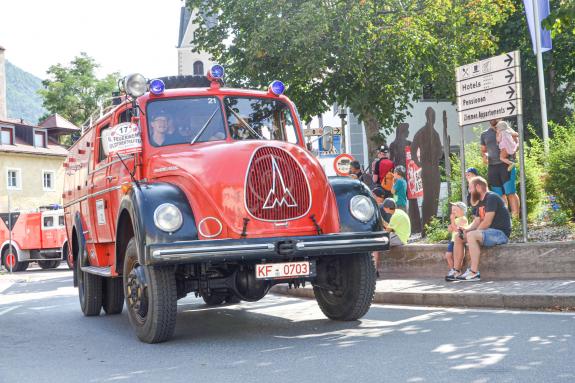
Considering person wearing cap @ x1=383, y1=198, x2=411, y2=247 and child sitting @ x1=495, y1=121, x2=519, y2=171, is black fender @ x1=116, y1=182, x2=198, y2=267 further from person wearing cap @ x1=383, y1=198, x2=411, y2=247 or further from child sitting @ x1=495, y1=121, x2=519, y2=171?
child sitting @ x1=495, y1=121, x2=519, y2=171

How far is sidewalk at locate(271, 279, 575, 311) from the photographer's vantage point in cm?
948

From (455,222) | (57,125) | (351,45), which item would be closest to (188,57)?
(57,125)

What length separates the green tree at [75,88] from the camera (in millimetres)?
70125

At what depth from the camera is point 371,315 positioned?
389 inches


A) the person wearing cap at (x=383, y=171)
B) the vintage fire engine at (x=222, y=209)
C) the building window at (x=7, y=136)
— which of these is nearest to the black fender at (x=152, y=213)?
the vintage fire engine at (x=222, y=209)

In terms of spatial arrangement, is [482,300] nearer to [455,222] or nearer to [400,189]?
[455,222]

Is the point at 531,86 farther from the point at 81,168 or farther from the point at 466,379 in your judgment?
the point at 466,379

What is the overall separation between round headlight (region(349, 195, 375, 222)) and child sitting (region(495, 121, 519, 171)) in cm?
552

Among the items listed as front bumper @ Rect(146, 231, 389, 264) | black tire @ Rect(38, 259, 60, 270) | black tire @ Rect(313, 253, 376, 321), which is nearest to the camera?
front bumper @ Rect(146, 231, 389, 264)

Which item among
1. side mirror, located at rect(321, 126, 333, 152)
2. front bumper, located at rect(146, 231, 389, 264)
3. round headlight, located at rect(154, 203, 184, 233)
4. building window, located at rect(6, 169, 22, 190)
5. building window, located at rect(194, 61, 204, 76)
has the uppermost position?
building window, located at rect(194, 61, 204, 76)

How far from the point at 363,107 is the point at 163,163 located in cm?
1728

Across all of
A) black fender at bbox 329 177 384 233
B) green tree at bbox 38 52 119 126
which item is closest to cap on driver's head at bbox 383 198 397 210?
black fender at bbox 329 177 384 233

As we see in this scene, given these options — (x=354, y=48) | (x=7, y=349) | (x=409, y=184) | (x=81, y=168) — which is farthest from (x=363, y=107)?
(x=7, y=349)

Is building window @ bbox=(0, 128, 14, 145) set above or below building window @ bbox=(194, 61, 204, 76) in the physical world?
below
